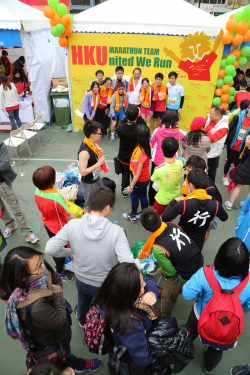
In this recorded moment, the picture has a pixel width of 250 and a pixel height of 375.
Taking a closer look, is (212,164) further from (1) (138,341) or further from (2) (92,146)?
(1) (138,341)

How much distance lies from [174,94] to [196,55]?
1.09 m

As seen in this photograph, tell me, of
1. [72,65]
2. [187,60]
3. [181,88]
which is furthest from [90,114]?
[187,60]

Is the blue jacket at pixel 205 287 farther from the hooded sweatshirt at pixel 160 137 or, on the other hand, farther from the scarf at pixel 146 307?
the hooded sweatshirt at pixel 160 137

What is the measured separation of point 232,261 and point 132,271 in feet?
2.26

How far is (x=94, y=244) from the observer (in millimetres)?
1838

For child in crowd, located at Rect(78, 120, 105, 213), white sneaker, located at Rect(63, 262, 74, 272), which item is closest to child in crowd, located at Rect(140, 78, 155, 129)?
child in crowd, located at Rect(78, 120, 105, 213)

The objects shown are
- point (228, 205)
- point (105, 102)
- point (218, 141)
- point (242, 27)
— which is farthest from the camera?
point (105, 102)

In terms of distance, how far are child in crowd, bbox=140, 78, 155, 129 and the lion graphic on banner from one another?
3.25ft

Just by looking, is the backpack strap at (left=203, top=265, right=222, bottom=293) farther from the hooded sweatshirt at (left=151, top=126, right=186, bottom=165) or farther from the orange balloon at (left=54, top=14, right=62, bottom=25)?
the orange balloon at (left=54, top=14, right=62, bottom=25)

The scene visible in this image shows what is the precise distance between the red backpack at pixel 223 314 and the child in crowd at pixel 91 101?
5551 millimetres

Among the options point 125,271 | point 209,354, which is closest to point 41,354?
point 125,271

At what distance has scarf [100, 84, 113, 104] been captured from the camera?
6.37m

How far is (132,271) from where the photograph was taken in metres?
1.41

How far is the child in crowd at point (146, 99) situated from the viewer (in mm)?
6337
